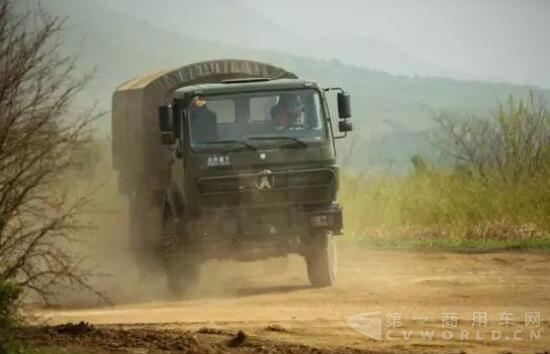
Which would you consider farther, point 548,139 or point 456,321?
point 548,139

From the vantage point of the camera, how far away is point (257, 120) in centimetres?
2048

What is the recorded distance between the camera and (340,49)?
142m

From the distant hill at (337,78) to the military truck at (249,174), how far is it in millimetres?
45932

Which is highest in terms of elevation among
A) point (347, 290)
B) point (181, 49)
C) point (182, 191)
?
point (181, 49)

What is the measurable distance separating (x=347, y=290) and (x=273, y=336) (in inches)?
224

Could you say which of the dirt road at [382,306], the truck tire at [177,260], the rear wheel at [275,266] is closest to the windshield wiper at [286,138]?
the truck tire at [177,260]

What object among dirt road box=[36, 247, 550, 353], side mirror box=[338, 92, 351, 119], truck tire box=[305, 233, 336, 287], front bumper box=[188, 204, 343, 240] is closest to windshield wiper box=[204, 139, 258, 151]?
front bumper box=[188, 204, 343, 240]

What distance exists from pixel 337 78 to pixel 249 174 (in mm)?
110619

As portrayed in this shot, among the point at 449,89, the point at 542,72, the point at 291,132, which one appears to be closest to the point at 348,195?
the point at 291,132

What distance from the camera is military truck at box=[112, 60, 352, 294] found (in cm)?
2022

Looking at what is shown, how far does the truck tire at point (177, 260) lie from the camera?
67.2 feet

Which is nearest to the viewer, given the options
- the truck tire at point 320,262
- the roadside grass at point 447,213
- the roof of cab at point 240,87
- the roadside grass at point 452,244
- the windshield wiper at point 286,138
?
the windshield wiper at point 286,138

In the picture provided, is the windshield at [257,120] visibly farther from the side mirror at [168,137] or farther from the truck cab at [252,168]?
the side mirror at [168,137]

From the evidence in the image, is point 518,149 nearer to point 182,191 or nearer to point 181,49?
point 182,191
